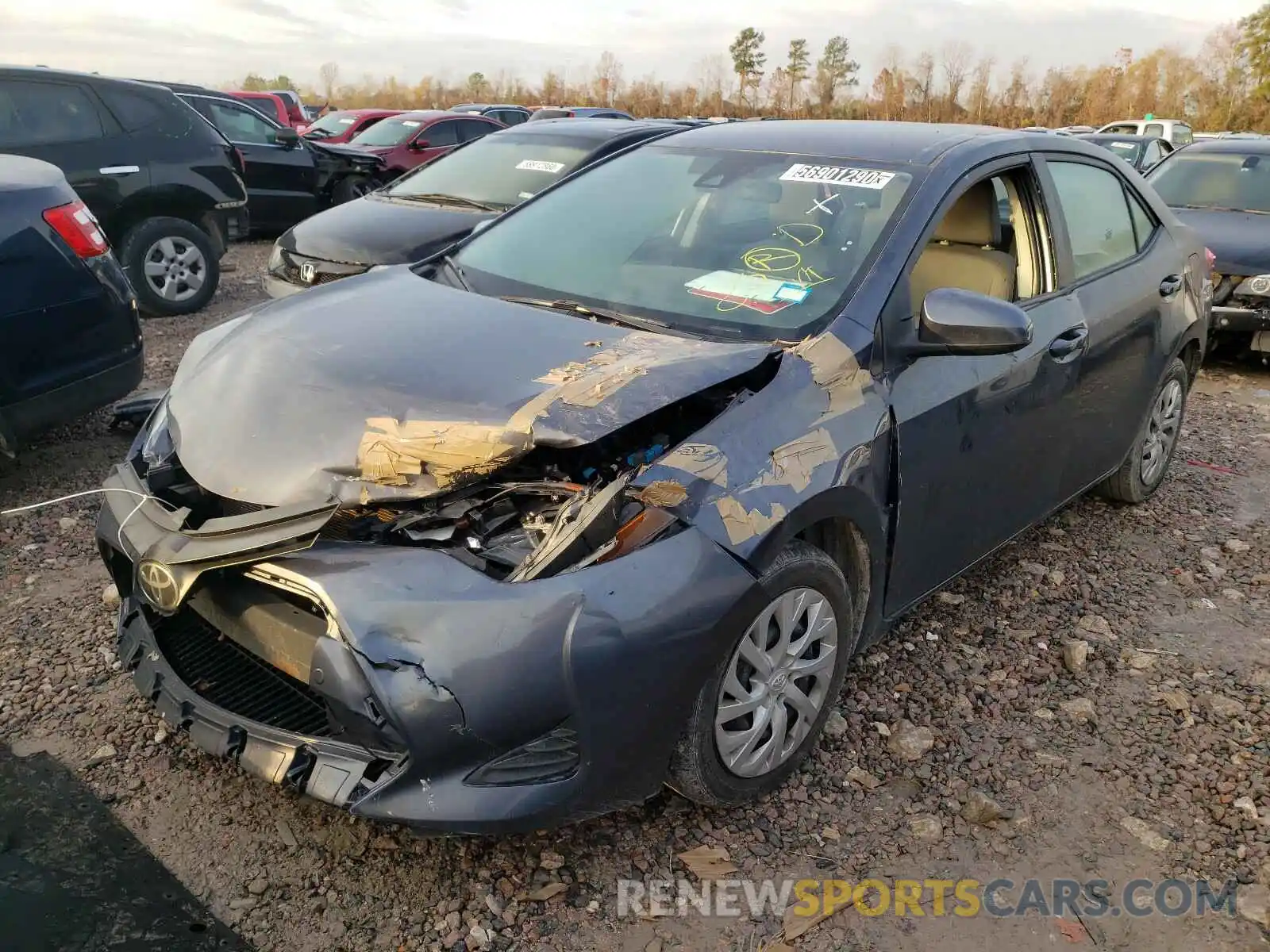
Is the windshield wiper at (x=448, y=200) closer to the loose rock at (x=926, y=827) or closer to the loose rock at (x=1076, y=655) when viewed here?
the loose rock at (x=1076, y=655)

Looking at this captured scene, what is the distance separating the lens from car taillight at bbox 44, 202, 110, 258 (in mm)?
4109

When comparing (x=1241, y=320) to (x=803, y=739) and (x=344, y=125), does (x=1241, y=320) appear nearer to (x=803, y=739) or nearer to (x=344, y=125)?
(x=803, y=739)

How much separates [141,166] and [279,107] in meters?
16.0

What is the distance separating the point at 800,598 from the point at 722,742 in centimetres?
41

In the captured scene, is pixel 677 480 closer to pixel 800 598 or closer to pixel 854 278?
pixel 800 598

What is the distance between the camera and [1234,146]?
350 inches

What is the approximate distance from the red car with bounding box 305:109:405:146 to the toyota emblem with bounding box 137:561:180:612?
1429cm

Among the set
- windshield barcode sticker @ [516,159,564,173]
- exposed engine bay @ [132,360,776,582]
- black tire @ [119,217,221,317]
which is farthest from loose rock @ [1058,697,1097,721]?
black tire @ [119,217,221,317]

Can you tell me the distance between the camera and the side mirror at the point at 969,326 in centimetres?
273

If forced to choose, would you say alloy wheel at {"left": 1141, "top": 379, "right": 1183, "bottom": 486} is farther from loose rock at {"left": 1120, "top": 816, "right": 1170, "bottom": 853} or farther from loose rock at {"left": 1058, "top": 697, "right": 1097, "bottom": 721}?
loose rock at {"left": 1120, "top": 816, "right": 1170, "bottom": 853}

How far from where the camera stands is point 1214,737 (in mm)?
3076

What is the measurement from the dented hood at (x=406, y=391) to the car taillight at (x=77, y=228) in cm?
165

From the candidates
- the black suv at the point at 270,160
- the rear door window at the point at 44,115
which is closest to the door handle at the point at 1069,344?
the rear door window at the point at 44,115

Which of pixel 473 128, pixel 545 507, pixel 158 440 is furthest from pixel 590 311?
pixel 473 128
